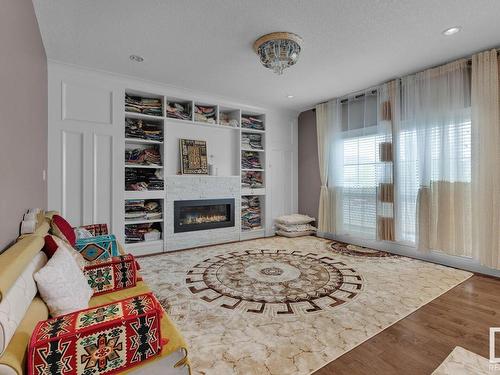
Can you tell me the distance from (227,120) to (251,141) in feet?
2.12

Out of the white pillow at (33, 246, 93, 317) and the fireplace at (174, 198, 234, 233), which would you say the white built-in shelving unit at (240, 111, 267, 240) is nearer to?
the fireplace at (174, 198, 234, 233)

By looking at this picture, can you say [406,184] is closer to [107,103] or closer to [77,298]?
[77,298]

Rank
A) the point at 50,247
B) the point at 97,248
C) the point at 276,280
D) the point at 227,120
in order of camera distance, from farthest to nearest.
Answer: the point at 227,120 < the point at 276,280 < the point at 97,248 < the point at 50,247

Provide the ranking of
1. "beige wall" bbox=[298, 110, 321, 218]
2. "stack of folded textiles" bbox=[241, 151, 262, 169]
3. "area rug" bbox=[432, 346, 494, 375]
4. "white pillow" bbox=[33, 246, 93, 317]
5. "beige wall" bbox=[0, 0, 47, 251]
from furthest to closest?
"beige wall" bbox=[298, 110, 321, 218]
"stack of folded textiles" bbox=[241, 151, 262, 169]
"area rug" bbox=[432, 346, 494, 375]
"beige wall" bbox=[0, 0, 47, 251]
"white pillow" bbox=[33, 246, 93, 317]

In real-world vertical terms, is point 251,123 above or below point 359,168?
above

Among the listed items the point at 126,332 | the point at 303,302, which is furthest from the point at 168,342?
the point at 303,302

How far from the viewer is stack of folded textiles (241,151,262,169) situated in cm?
523

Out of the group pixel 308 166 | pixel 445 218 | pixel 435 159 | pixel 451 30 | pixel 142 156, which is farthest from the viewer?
pixel 308 166

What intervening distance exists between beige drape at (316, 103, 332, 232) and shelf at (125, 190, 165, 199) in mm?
2987

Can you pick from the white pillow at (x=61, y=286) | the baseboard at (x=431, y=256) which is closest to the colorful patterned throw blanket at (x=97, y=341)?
the white pillow at (x=61, y=286)

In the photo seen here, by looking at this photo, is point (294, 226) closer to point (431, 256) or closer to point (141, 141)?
point (431, 256)

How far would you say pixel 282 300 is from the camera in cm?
248

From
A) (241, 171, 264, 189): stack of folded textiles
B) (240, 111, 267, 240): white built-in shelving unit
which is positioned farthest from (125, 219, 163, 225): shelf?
(241, 171, 264, 189): stack of folded textiles

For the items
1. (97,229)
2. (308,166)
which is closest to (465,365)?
(97,229)
